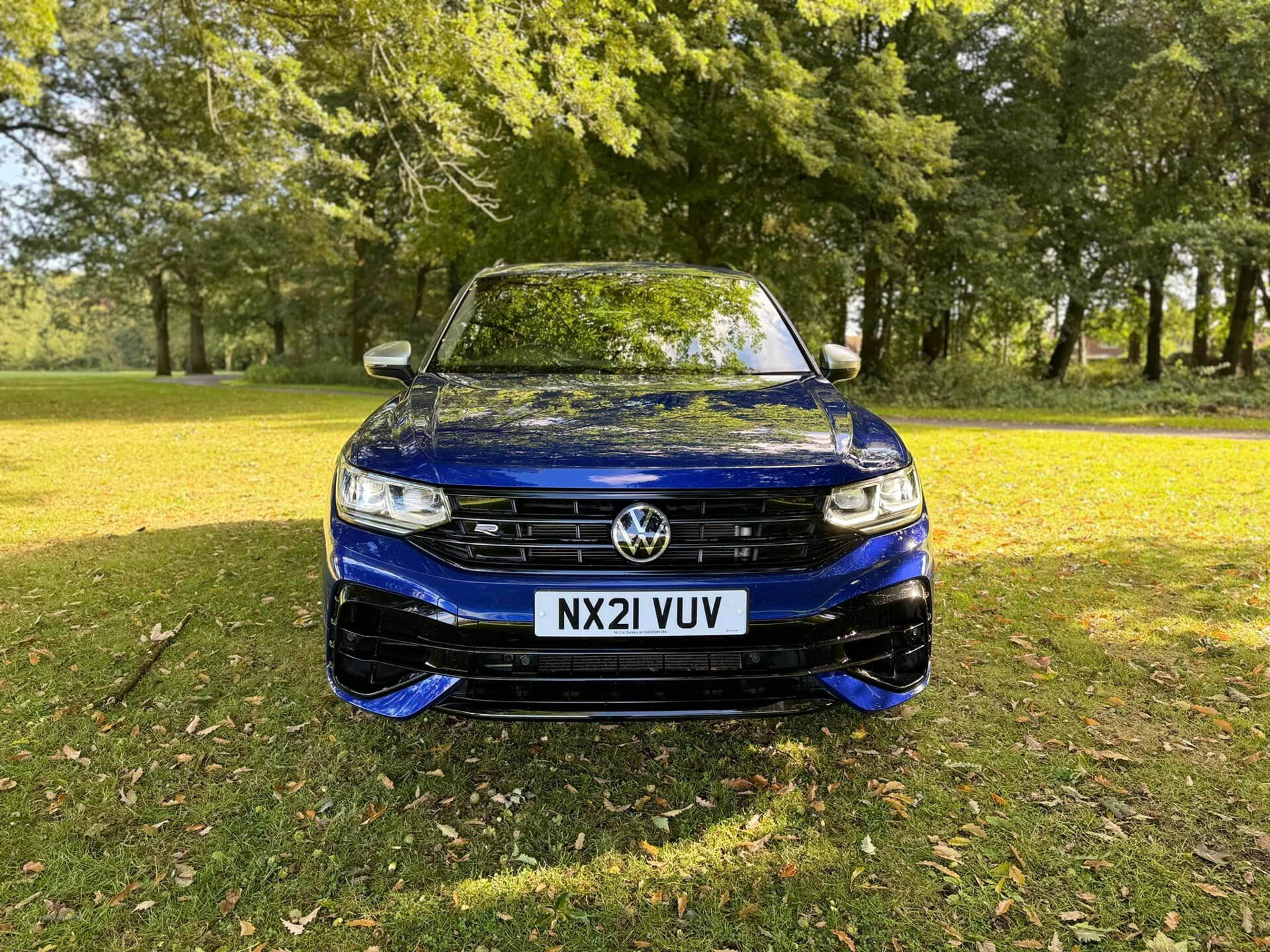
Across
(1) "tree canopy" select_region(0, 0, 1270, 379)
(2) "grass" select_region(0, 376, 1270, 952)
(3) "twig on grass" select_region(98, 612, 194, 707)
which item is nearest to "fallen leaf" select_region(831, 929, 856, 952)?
(2) "grass" select_region(0, 376, 1270, 952)

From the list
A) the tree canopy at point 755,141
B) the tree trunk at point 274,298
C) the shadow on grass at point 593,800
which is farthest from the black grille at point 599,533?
the tree trunk at point 274,298

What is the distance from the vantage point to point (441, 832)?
2670 millimetres

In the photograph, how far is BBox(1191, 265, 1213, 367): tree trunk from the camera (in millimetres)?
26109

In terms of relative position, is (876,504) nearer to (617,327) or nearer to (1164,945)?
(1164,945)

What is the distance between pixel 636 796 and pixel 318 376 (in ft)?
102

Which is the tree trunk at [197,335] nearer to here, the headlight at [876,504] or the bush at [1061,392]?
the bush at [1061,392]

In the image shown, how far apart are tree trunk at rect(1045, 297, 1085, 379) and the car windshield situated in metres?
22.2

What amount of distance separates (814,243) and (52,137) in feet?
63.8

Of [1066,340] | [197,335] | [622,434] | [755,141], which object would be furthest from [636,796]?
[197,335]

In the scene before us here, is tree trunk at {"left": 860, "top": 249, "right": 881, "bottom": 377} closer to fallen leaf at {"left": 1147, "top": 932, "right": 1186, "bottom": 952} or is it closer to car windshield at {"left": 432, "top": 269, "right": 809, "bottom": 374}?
car windshield at {"left": 432, "top": 269, "right": 809, "bottom": 374}

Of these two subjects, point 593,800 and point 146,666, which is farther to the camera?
point 146,666

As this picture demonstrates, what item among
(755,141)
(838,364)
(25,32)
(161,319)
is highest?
(755,141)

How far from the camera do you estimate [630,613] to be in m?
2.45

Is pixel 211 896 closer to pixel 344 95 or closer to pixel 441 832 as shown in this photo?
pixel 441 832
